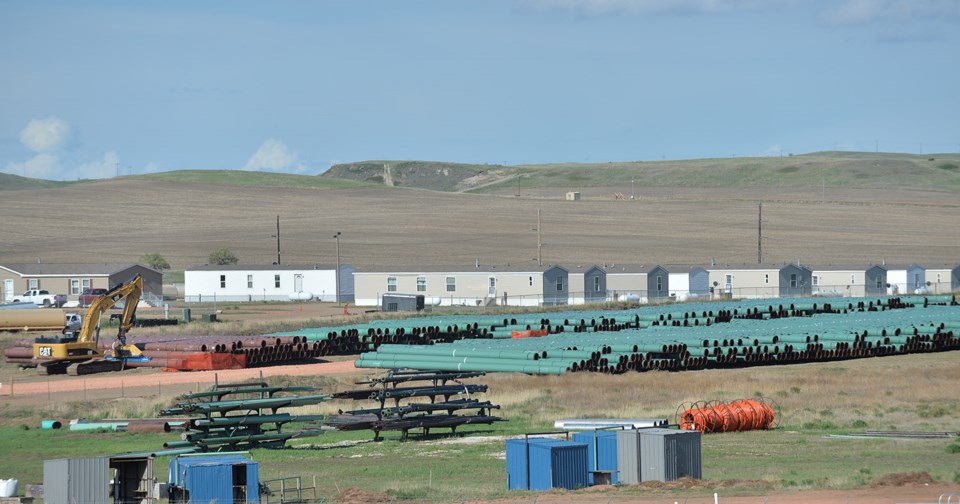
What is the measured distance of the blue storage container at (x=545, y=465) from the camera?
22.0 m

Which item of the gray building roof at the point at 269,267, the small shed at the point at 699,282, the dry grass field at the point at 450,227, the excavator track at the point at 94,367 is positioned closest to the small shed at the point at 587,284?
the small shed at the point at 699,282

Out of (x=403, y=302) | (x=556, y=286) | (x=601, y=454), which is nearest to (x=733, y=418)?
(x=601, y=454)

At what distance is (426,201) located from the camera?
158250mm

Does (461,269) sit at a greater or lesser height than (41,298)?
greater

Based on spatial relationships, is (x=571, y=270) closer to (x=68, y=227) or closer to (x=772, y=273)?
(x=772, y=273)

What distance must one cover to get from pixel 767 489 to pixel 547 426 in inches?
420

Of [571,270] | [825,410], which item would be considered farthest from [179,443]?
[571,270]

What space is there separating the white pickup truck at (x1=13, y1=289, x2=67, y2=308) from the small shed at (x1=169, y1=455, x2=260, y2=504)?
6227cm

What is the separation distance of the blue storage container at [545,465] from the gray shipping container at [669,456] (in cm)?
104

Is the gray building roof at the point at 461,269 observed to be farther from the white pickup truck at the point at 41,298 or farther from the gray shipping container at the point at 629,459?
the gray shipping container at the point at 629,459

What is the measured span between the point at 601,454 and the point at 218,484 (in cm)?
656

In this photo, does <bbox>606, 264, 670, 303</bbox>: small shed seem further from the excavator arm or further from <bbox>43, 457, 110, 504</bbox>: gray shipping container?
<bbox>43, 457, 110, 504</bbox>: gray shipping container

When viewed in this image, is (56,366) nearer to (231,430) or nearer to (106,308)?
(106,308)

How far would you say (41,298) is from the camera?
82.0 metres
